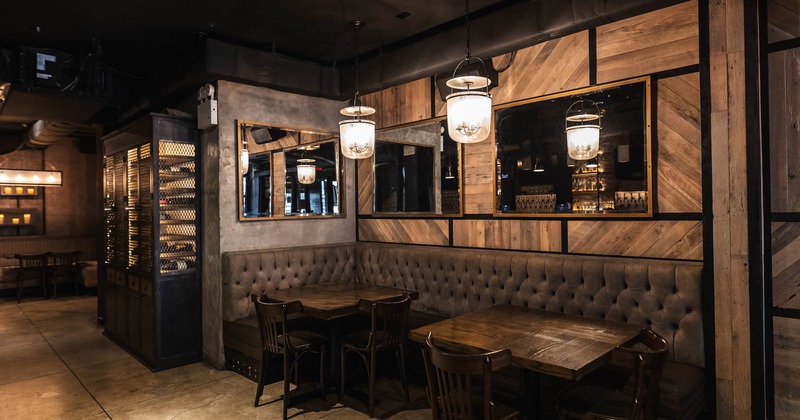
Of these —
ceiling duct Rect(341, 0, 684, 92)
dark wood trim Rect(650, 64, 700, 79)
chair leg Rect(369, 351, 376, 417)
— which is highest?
ceiling duct Rect(341, 0, 684, 92)

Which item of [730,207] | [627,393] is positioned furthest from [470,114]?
[627,393]

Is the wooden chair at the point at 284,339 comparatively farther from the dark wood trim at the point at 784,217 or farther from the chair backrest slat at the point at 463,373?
the dark wood trim at the point at 784,217

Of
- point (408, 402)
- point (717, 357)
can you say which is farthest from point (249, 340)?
point (717, 357)

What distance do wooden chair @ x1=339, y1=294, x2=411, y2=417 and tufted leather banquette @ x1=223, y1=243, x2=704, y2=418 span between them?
764 mm

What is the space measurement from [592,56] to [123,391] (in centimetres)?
498

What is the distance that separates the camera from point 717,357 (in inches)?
124

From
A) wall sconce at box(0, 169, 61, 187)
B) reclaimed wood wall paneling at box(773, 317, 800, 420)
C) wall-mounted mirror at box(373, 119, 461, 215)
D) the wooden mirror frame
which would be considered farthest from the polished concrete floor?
wall sconce at box(0, 169, 61, 187)

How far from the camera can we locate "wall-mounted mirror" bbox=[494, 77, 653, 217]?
3.61 meters

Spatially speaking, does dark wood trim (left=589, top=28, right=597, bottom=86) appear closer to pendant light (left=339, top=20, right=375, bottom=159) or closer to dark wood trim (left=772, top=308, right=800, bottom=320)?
pendant light (left=339, top=20, right=375, bottom=159)

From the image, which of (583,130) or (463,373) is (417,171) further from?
(463,373)

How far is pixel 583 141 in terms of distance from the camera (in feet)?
12.6

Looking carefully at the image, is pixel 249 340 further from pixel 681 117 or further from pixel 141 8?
pixel 681 117

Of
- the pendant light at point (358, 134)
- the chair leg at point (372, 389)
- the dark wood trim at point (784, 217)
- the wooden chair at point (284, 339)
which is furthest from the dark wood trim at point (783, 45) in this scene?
the wooden chair at point (284, 339)

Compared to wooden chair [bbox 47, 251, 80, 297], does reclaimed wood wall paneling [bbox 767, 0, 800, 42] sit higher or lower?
higher
